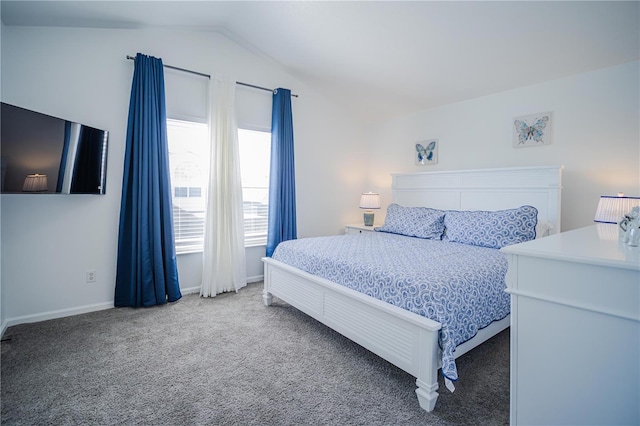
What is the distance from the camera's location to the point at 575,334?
3.45ft

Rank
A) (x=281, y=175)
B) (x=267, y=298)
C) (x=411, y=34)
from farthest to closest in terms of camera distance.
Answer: (x=281, y=175) < (x=267, y=298) < (x=411, y=34)

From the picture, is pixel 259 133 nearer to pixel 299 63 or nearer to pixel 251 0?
pixel 299 63

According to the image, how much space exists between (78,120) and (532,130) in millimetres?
4479

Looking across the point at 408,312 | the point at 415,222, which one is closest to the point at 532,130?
the point at 415,222

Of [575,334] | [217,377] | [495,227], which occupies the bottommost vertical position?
[217,377]

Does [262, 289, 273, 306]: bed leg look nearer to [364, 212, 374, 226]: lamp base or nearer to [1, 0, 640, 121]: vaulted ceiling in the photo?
[364, 212, 374, 226]: lamp base

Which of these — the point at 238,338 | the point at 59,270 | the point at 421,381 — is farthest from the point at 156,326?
the point at 421,381

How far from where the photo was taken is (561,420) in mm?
1086

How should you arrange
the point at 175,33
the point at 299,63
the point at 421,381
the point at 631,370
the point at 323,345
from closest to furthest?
1. the point at 631,370
2. the point at 421,381
3. the point at 323,345
4. the point at 175,33
5. the point at 299,63

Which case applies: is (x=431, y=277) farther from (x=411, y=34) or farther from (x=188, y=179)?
(x=188, y=179)

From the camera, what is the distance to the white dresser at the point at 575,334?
96 centimetres

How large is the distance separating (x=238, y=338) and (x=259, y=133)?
2.59 m

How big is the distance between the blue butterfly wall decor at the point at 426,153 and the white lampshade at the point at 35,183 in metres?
4.02

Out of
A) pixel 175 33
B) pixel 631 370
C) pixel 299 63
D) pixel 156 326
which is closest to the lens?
pixel 631 370
